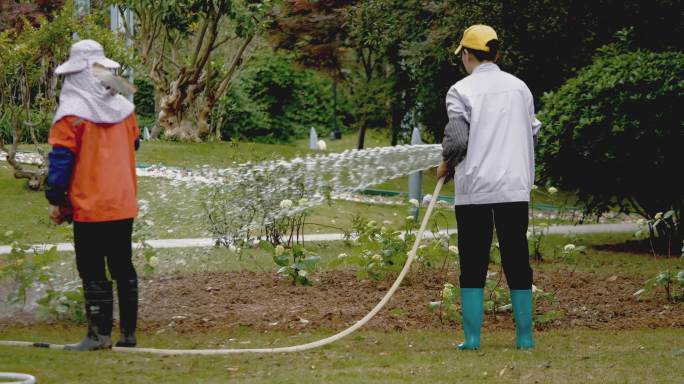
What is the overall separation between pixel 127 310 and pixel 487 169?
226 cm

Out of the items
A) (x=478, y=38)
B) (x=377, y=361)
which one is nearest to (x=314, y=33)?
(x=478, y=38)

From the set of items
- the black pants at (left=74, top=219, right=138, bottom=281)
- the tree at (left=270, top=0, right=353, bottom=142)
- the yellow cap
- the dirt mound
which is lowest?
the dirt mound

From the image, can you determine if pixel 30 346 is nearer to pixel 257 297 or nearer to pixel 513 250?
pixel 257 297

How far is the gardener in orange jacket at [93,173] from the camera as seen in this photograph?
6012mm

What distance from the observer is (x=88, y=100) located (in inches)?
239

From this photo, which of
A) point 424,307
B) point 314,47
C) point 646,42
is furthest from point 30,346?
point 314,47

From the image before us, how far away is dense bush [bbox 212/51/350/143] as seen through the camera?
31469 millimetres

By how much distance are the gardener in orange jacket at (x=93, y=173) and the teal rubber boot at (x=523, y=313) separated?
225 centimetres

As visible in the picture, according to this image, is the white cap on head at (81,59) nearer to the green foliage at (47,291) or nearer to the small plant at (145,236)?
the green foliage at (47,291)

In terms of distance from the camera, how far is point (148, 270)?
7766 mm

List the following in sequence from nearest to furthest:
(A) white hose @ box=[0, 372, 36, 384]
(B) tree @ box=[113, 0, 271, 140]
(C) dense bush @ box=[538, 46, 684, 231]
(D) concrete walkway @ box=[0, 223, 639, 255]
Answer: (A) white hose @ box=[0, 372, 36, 384]
(C) dense bush @ box=[538, 46, 684, 231]
(D) concrete walkway @ box=[0, 223, 639, 255]
(B) tree @ box=[113, 0, 271, 140]

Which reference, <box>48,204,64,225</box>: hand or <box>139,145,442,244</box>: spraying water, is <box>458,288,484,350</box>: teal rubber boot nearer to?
<box>48,204,64,225</box>: hand

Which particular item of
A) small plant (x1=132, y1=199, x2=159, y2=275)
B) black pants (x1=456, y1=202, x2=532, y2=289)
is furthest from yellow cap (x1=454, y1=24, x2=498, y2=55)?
small plant (x1=132, y1=199, x2=159, y2=275)

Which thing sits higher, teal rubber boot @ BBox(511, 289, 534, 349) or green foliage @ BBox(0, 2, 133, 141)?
green foliage @ BBox(0, 2, 133, 141)
